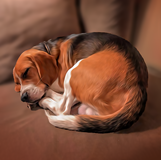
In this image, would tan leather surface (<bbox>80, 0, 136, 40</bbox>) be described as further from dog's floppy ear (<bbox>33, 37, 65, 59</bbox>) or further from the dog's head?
the dog's head

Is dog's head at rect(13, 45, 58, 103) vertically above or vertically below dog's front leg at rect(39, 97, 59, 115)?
above

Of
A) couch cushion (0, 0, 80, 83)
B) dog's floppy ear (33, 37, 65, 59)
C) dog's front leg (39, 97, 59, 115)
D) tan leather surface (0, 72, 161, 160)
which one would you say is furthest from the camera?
couch cushion (0, 0, 80, 83)

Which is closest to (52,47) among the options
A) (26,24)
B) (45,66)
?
(45,66)

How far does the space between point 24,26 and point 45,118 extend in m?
0.77

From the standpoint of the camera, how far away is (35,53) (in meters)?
1.01

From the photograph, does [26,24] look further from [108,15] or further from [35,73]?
[108,15]

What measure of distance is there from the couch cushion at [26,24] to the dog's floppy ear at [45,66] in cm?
33

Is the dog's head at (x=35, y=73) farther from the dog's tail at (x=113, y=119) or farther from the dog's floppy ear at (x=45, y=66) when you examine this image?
the dog's tail at (x=113, y=119)

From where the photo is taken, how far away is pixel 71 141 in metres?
0.77

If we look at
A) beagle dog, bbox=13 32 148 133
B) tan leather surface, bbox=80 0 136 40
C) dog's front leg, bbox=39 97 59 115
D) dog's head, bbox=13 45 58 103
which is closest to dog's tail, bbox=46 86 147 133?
beagle dog, bbox=13 32 148 133

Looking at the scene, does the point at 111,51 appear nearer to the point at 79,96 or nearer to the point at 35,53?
the point at 79,96

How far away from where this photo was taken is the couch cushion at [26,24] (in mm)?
1214

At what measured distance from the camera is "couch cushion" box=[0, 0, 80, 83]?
121cm

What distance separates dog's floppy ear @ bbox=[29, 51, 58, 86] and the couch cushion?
330mm
